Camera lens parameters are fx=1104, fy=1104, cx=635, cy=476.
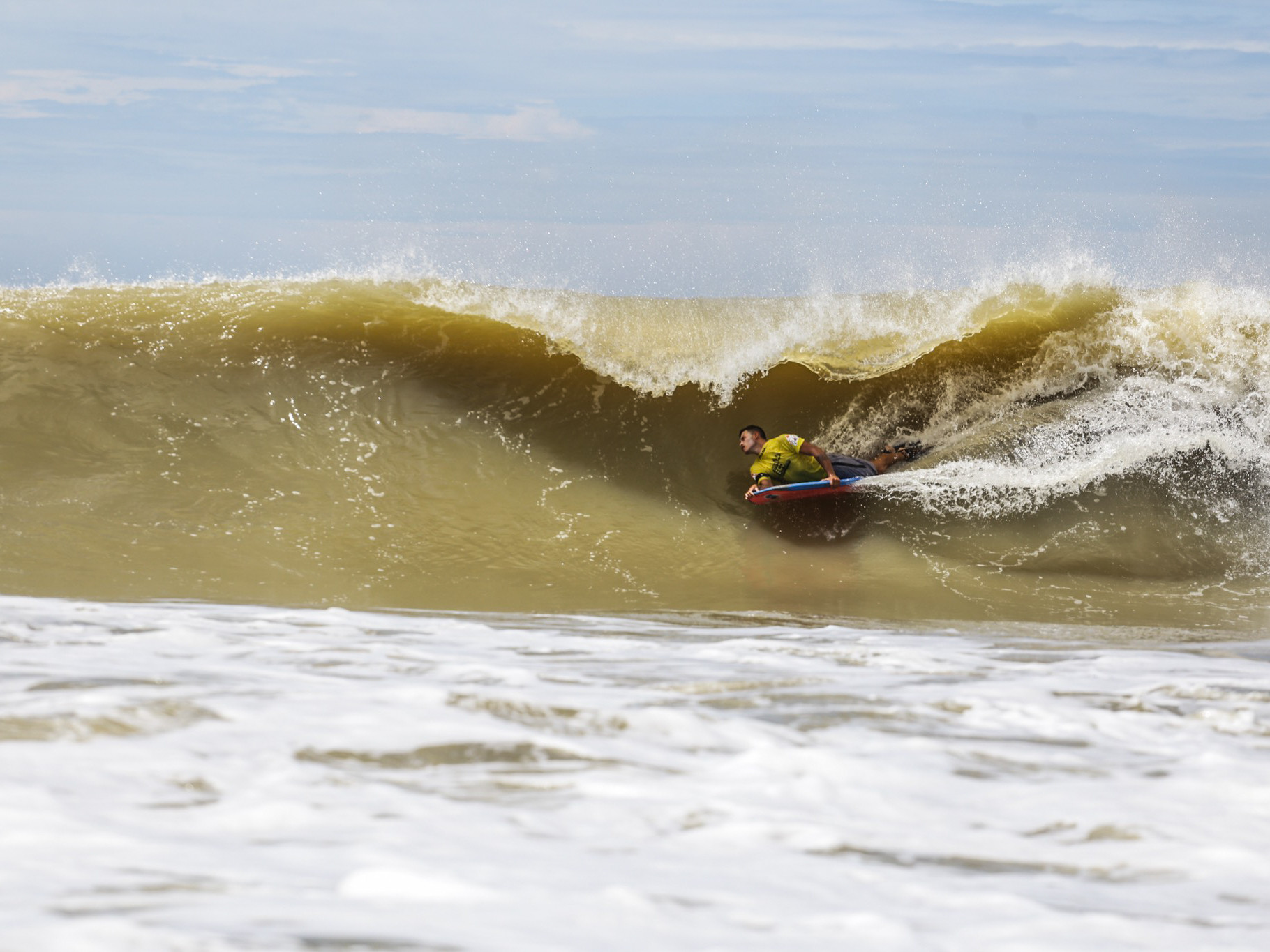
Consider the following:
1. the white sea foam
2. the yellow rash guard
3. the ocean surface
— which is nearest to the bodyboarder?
the yellow rash guard

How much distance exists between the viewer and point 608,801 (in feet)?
8.46

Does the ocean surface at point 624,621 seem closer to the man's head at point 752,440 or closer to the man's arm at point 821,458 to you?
the man's arm at point 821,458

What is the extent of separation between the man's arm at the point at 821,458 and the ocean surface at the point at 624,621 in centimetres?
33

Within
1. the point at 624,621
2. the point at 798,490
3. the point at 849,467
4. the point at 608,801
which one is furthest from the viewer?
the point at 849,467

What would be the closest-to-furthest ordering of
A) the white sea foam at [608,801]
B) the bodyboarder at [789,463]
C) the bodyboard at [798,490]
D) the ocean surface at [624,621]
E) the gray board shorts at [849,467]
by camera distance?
the white sea foam at [608,801]
the ocean surface at [624,621]
the bodyboard at [798,490]
the bodyboarder at [789,463]
the gray board shorts at [849,467]

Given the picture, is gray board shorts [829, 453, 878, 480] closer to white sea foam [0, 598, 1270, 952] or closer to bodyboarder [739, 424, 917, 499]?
bodyboarder [739, 424, 917, 499]

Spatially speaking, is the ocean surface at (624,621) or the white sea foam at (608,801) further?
the ocean surface at (624,621)

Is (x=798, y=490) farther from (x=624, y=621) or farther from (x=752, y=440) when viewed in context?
(x=624, y=621)

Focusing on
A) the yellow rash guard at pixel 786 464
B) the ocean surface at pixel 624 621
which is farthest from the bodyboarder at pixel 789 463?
the ocean surface at pixel 624 621

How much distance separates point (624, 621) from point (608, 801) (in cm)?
281

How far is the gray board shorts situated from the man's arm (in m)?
0.17

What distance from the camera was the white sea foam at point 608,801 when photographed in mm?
1981

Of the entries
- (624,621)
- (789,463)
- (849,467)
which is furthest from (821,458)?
(624,621)

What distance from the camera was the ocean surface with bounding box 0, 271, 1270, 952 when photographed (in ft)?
7.00
